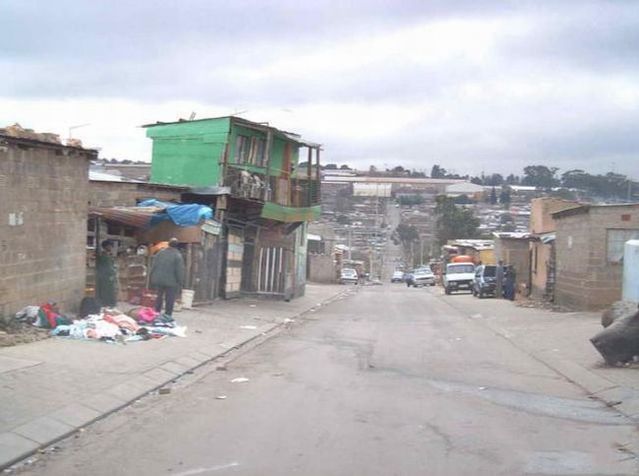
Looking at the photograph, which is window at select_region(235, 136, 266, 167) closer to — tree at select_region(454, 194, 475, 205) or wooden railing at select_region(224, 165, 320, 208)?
wooden railing at select_region(224, 165, 320, 208)

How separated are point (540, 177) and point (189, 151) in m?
90.6

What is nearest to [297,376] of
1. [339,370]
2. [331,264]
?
[339,370]

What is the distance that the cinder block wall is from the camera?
13.3m

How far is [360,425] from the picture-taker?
818 cm

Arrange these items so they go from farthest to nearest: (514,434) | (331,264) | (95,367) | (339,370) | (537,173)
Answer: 1. (537,173)
2. (331,264)
3. (339,370)
4. (95,367)
5. (514,434)

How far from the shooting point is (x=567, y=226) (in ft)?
94.2

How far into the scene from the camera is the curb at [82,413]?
277 inches

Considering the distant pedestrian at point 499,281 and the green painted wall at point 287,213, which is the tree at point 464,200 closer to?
the distant pedestrian at point 499,281

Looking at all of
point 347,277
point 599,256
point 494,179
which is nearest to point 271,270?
point 599,256

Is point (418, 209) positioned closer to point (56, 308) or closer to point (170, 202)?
point (170, 202)

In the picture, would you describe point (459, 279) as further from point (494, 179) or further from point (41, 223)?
point (494, 179)

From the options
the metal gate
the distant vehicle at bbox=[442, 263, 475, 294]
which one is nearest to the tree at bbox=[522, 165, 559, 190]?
the distant vehicle at bbox=[442, 263, 475, 294]

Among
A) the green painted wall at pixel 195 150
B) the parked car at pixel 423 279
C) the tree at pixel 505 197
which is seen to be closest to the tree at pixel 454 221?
the parked car at pixel 423 279

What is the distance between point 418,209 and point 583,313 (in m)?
108
